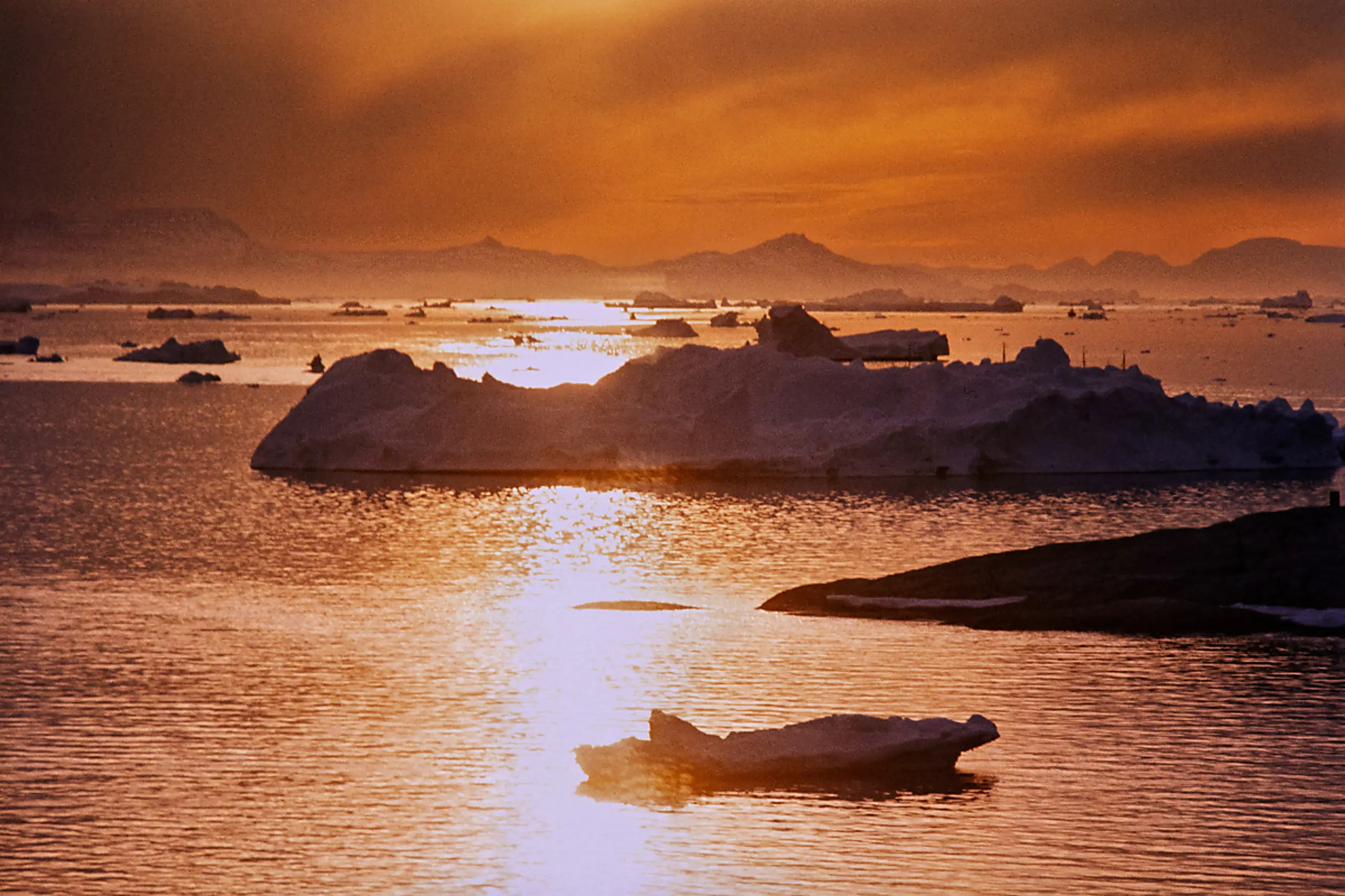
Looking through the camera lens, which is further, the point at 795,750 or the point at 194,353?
the point at 194,353

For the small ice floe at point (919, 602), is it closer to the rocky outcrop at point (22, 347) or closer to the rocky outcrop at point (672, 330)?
the rocky outcrop at point (22, 347)

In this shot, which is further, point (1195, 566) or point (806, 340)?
point (806, 340)

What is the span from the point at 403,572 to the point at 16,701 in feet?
40.9

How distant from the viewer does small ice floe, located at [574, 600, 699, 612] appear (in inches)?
1193

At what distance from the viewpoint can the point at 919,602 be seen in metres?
28.3

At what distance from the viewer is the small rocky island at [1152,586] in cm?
2702

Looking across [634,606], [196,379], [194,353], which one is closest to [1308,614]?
[634,606]

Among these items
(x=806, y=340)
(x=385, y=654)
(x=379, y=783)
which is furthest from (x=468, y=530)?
(x=806, y=340)

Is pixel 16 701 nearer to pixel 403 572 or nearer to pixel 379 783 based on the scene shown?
pixel 379 783

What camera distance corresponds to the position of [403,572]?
35.2 metres

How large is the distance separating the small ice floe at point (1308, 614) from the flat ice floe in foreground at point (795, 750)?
10.2m

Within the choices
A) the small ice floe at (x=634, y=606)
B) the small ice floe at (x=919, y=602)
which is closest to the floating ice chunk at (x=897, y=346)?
the small ice floe at (x=634, y=606)

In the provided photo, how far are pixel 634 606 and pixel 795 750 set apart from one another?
12567 mm

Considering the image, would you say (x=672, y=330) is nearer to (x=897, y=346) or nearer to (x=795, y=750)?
(x=897, y=346)
